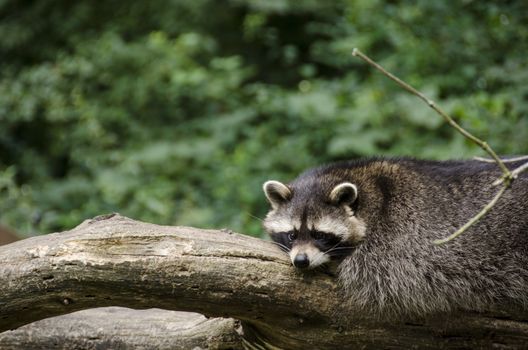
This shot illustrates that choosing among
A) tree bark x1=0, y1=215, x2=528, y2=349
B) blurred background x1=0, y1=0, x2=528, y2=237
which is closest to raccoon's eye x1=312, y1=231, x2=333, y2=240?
tree bark x1=0, y1=215, x2=528, y2=349

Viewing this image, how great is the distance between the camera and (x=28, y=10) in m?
10.3

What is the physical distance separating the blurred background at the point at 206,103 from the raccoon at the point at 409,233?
295 cm

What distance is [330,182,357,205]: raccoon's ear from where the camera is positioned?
390cm

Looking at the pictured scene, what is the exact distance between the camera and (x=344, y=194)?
394 centimetres

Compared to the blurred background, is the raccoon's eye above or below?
below

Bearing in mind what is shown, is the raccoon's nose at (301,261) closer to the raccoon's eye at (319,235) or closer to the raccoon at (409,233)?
the raccoon at (409,233)

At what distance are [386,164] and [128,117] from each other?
236 inches

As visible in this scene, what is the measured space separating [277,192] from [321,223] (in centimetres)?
39

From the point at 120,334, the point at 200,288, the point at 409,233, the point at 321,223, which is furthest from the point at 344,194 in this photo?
the point at 120,334

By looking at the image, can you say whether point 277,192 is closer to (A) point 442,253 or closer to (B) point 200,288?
(B) point 200,288

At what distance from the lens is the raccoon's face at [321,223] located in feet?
12.7

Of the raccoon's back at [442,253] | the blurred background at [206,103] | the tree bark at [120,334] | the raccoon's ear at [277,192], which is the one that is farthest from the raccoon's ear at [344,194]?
the blurred background at [206,103]

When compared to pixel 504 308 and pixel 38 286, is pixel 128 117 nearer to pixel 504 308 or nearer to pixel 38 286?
pixel 38 286

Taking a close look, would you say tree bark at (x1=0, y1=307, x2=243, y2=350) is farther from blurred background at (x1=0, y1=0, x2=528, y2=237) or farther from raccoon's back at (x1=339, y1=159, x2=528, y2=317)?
blurred background at (x1=0, y1=0, x2=528, y2=237)
